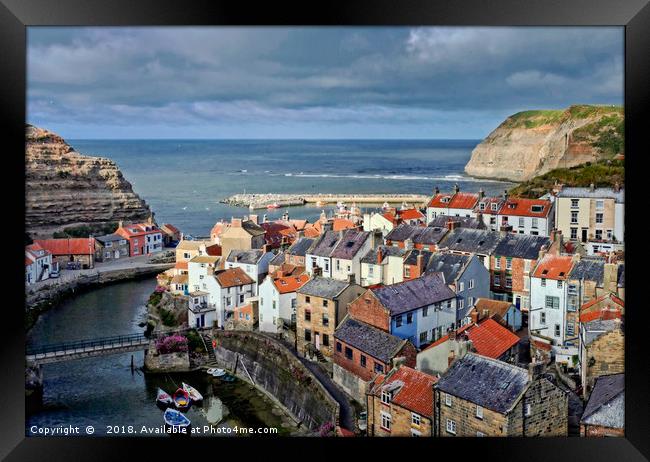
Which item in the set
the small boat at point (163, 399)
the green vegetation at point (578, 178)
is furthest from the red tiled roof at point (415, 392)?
the green vegetation at point (578, 178)

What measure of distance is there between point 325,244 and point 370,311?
88.9 inches

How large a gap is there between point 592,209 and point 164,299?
19.6 feet

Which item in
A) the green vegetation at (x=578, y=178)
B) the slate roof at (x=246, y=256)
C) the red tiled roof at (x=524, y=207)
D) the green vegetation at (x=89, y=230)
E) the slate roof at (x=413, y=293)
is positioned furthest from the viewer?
the slate roof at (x=246, y=256)

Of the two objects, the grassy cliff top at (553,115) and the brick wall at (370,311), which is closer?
the brick wall at (370,311)

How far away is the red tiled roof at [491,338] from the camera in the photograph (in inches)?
267

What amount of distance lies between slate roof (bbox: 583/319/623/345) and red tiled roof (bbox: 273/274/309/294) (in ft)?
11.9

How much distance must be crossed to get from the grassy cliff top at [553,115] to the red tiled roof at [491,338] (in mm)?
2623

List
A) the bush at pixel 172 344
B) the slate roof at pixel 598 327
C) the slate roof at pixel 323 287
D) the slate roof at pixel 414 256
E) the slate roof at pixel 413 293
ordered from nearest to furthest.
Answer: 1. the slate roof at pixel 598 327
2. the slate roof at pixel 413 293
3. the slate roof at pixel 323 287
4. the slate roof at pixel 414 256
5. the bush at pixel 172 344

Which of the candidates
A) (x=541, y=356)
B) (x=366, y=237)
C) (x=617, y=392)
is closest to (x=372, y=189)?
(x=366, y=237)

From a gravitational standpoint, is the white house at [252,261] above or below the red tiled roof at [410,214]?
below

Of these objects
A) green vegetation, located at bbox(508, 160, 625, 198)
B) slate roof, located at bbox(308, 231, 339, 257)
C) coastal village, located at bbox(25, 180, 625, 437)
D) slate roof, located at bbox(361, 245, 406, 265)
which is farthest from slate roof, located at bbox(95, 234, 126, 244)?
green vegetation, located at bbox(508, 160, 625, 198)

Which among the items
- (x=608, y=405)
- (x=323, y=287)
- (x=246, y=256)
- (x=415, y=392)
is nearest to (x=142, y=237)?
(x=246, y=256)

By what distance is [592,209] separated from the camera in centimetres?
798
